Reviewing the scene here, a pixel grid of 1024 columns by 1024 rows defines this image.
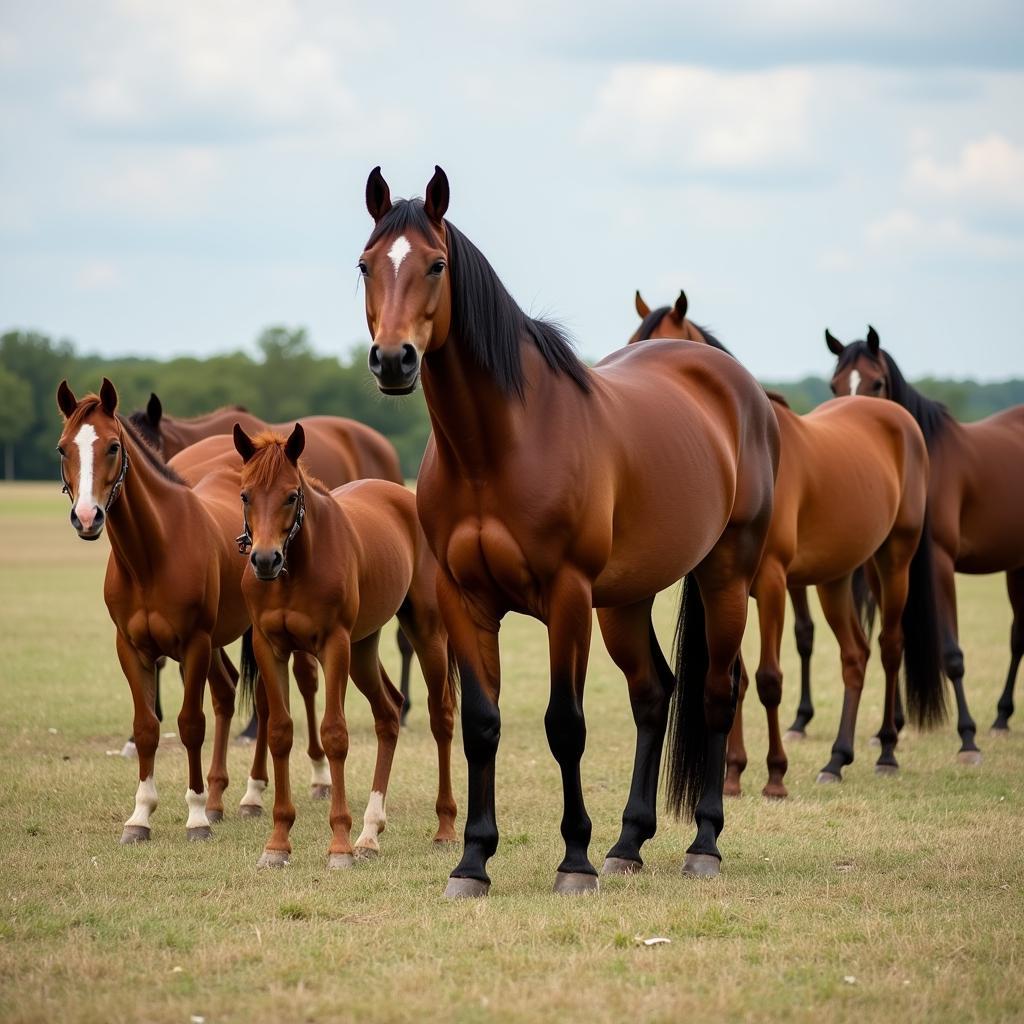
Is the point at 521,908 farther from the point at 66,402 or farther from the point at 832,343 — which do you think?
the point at 832,343

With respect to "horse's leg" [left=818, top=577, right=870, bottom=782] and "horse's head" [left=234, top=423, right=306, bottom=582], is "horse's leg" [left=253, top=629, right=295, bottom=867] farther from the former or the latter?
"horse's leg" [left=818, top=577, right=870, bottom=782]

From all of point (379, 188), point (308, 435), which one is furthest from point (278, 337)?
point (379, 188)

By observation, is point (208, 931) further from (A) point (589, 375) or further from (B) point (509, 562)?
(A) point (589, 375)

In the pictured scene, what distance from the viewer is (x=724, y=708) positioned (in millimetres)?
6699

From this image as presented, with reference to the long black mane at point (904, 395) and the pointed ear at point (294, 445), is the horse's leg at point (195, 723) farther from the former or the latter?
the long black mane at point (904, 395)

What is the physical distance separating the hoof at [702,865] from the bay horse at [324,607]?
1.50 m

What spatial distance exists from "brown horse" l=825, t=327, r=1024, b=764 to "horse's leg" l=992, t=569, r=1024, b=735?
0.02 meters

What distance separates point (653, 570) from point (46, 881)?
3.02 meters

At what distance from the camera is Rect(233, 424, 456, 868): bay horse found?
22.1 ft

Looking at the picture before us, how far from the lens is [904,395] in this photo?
36.4 feet

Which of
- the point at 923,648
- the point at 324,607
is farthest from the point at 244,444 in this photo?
the point at 923,648

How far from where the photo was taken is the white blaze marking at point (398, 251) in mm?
5242

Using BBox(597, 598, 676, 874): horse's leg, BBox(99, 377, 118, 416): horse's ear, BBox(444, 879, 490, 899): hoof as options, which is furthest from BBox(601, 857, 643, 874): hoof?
BBox(99, 377, 118, 416): horse's ear

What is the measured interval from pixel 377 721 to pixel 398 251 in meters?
3.35
